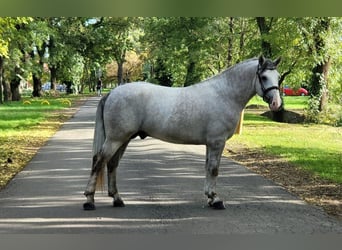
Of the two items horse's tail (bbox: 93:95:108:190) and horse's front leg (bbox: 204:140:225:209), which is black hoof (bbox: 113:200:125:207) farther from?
horse's front leg (bbox: 204:140:225:209)

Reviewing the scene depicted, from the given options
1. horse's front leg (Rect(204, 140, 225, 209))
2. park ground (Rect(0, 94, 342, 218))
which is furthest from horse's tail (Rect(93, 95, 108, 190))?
park ground (Rect(0, 94, 342, 218))

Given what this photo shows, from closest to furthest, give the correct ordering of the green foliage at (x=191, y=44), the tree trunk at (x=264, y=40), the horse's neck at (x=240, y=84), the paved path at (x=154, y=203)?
the paved path at (x=154, y=203) → the horse's neck at (x=240, y=84) → the green foliage at (x=191, y=44) → the tree trunk at (x=264, y=40)

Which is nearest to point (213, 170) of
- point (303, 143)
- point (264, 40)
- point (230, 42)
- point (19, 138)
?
point (303, 143)

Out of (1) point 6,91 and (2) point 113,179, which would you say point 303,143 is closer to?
(2) point 113,179

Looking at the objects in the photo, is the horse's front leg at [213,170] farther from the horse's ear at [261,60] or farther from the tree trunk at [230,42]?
the tree trunk at [230,42]

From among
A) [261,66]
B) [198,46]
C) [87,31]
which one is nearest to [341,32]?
[198,46]

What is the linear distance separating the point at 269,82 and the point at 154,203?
90.1 inches

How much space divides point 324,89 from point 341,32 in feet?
9.18

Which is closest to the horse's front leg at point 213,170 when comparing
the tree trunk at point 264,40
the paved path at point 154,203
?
the paved path at point 154,203

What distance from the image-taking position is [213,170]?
23.1 feet

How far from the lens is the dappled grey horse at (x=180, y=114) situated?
22.3 feet

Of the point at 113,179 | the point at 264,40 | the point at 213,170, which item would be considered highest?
the point at 264,40

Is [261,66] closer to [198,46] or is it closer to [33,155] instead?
[33,155]

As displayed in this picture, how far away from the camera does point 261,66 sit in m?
6.82
